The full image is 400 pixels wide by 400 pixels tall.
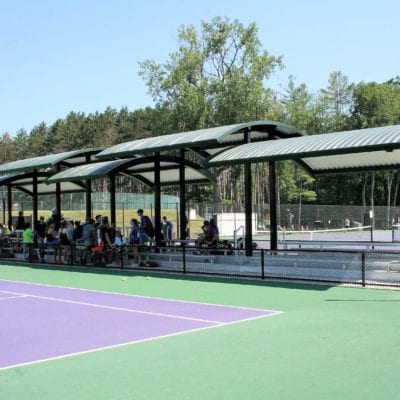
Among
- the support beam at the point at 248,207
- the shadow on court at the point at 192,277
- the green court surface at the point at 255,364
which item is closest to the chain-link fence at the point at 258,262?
the shadow on court at the point at 192,277

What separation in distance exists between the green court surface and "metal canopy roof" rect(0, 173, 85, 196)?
65.4 feet

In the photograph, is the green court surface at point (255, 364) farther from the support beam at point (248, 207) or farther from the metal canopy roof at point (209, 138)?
the metal canopy roof at point (209, 138)

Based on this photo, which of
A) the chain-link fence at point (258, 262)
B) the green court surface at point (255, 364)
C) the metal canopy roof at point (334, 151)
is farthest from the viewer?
the chain-link fence at point (258, 262)

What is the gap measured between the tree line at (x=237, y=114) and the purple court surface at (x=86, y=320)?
135ft

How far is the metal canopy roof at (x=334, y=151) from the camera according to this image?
15312 mm

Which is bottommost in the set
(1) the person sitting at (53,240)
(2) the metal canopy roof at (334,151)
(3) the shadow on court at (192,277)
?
(3) the shadow on court at (192,277)

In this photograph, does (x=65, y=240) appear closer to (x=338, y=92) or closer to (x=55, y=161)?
(x=55, y=161)

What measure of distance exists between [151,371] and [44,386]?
4.16 feet

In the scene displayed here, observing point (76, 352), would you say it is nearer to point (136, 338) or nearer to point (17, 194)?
point (136, 338)

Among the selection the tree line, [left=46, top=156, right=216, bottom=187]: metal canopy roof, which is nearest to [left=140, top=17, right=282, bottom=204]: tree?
the tree line

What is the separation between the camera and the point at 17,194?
56.8 meters

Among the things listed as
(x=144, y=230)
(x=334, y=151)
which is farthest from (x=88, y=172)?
(x=334, y=151)

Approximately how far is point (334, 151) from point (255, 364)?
29.2 feet

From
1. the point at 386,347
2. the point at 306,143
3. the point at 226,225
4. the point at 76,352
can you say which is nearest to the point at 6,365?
the point at 76,352
